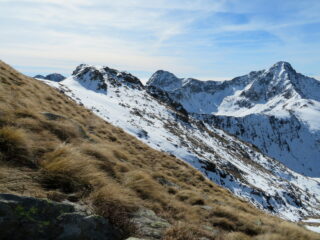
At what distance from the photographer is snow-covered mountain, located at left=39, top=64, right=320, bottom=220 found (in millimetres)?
59031

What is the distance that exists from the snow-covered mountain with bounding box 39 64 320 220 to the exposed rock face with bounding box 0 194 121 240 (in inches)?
1812

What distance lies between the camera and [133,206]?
704 cm

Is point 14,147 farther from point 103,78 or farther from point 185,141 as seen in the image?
point 103,78

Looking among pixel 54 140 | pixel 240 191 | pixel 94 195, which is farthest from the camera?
pixel 240 191

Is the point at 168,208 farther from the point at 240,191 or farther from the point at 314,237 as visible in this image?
the point at 240,191

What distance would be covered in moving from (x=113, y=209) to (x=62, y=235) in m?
1.42

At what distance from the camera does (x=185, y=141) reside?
2936 inches

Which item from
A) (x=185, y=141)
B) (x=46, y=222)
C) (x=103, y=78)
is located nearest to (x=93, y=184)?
(x=46, y=222)

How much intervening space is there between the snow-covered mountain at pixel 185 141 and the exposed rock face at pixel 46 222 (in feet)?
151

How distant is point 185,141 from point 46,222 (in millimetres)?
70376

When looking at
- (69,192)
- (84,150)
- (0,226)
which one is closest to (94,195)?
(69,192)

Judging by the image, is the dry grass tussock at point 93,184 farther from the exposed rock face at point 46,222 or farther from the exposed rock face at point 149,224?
the exposed rock face at point 46,222

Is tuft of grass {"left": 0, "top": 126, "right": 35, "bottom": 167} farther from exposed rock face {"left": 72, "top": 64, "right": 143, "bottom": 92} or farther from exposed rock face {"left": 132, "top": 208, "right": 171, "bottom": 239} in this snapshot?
exposed rock face {"left": 72, "top": 64, "right": 143, "bottom": 92}

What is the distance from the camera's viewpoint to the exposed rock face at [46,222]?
449 centimetres
